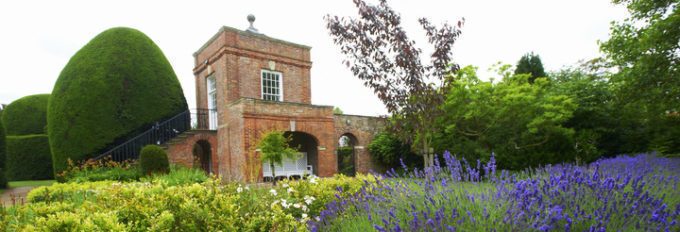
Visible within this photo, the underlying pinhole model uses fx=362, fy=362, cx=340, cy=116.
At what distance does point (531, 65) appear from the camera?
17562 mm

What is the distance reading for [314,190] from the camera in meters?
4.55

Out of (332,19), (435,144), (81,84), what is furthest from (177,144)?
(435,144)

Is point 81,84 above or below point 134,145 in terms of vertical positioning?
above

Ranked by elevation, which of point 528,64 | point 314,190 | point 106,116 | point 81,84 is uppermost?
point 528,64

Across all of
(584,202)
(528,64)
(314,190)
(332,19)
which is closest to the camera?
(584,202)

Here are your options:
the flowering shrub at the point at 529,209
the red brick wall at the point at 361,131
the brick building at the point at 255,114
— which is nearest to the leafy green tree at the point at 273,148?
the brick building at the point at 255,114

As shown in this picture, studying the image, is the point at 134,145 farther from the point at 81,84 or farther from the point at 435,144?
the point at 435,144

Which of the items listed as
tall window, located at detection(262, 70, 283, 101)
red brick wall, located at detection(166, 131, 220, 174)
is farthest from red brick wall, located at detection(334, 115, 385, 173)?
red brick wall, located at detection(166, 131, 220, 174)

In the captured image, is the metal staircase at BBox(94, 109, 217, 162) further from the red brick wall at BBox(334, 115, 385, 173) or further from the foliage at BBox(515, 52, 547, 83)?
the foliage at BBox(515, 52, 547, 83)

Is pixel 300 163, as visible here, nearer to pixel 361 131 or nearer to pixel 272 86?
pixel 361 131

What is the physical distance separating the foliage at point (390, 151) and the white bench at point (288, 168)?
2.80 m

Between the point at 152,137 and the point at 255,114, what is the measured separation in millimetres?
4097

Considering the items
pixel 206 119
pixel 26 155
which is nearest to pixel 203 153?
pixel 206 119

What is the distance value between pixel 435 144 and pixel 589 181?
10.5 m
